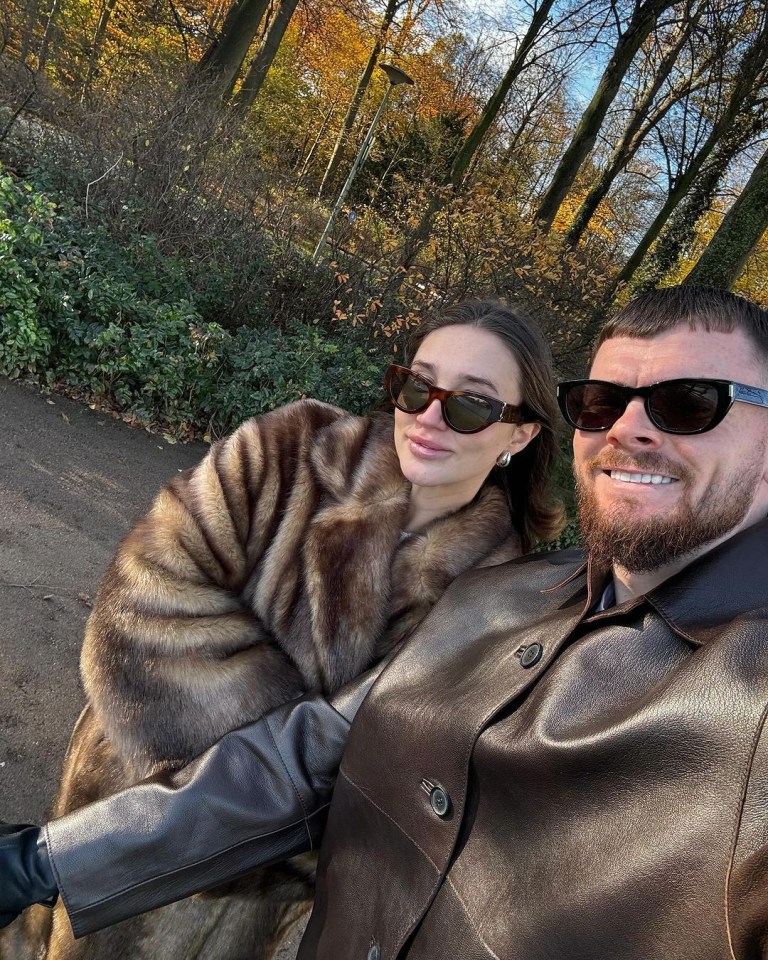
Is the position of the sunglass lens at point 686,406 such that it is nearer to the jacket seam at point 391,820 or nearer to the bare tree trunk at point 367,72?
the jacket seam at point 391,820

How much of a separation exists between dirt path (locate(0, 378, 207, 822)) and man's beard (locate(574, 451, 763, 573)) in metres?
2.54

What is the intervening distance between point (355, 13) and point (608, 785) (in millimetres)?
21050

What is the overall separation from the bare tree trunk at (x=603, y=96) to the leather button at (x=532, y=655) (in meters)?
12.0

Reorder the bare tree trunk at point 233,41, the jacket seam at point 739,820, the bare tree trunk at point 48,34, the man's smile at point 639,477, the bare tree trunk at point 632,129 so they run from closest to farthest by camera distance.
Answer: the jacket seam at point 739,820 → the man's smile at point 639,477 → the bare tree trunk at point 48,34 → the bare tree trunk at point 233,41 → the bare tree trunk at point 632,129

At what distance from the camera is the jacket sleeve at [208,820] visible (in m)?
1.54

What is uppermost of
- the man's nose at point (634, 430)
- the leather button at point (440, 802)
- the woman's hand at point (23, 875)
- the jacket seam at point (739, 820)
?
the man's nose at point (634, 430)

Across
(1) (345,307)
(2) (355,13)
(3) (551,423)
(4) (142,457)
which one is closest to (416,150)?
(2) (355,13)

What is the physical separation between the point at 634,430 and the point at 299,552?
1.11 meters

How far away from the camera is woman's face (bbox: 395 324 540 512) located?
209cm

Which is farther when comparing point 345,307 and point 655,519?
point 345,307

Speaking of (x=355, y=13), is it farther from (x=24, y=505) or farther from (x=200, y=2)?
(x=24, y=505)

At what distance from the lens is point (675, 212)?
14.8 meters

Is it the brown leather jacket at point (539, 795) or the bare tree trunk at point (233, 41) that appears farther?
the bare tree trunk at point (233, 41)

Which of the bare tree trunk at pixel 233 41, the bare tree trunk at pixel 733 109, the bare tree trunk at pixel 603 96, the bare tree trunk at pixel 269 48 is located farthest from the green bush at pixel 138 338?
the bare tree trunk at pixel 603 96
